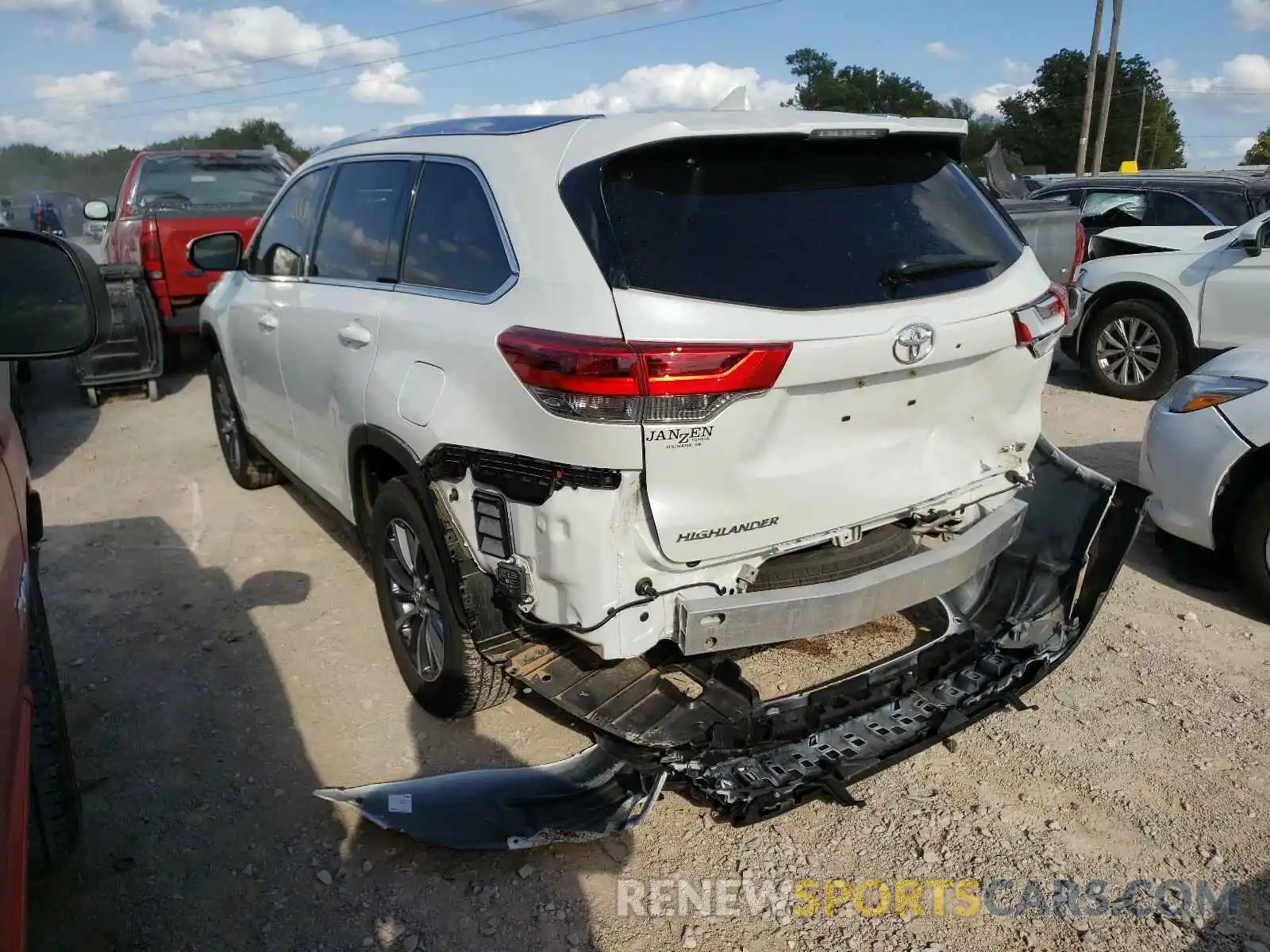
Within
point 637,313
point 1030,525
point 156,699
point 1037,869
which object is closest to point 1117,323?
point 1030,525

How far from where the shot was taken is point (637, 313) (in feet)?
7.66

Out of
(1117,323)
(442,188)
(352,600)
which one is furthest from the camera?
(1117,323)

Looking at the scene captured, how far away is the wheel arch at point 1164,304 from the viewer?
24.5ft

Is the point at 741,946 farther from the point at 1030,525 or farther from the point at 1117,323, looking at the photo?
the point at 1117,323

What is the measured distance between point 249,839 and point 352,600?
1.63m

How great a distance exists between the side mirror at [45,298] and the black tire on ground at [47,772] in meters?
0.77

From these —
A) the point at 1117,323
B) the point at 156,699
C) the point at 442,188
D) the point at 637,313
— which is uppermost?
the point at 442,188

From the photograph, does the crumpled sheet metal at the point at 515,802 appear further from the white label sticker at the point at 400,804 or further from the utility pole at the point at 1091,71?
the utility pole at the point at 1091,71

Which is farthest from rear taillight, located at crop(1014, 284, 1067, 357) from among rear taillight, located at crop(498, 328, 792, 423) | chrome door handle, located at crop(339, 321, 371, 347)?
chrome door handle, located at crop(339, 321, 371, 347)

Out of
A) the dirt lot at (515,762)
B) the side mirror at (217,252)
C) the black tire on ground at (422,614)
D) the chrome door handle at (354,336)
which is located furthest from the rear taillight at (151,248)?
the black tire on ground at (422,614)

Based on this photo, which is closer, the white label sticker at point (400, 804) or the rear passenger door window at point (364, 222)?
the white label sticker at point (400, 804)

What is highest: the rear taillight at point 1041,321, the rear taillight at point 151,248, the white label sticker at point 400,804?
the rear taillight at point 1041,321

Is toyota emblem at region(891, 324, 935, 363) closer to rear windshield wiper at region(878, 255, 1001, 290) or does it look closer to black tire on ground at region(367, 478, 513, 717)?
rear windshield wiper at region(878, 255, 1001, 290)

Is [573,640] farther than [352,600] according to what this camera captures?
No
